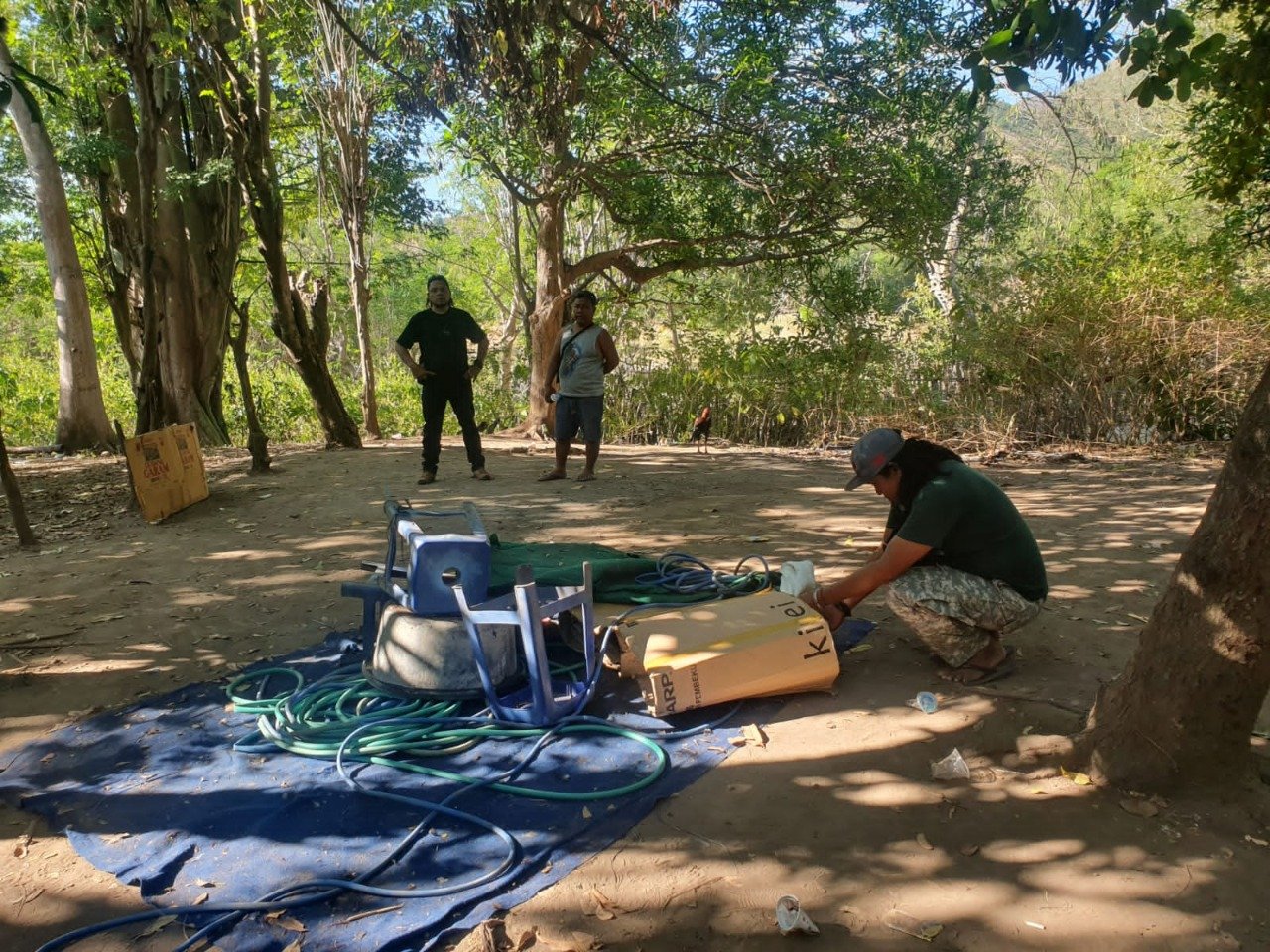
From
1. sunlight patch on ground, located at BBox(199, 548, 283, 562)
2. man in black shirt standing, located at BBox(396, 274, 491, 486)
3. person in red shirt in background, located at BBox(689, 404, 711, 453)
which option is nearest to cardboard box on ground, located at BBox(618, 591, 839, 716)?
sunlight patch on ground, located at BBox(199, 548, 283, 562)

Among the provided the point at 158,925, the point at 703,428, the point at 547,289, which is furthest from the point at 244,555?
the point at 547,289

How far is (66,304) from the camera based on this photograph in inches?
415

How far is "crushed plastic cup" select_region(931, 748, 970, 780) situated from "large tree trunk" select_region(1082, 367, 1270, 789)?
1.19 feet

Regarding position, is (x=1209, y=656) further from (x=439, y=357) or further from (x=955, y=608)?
(x=439, y=357)

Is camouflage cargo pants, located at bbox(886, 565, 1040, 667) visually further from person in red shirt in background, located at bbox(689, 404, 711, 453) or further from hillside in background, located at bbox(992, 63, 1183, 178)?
person in red shirt in background, located at bbox(689, 404, 711, 453)

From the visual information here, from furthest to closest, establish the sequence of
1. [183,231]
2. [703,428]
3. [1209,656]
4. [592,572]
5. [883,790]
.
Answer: [183,231] → [703,428] → [592,572] → [883,790] → [1209,656]

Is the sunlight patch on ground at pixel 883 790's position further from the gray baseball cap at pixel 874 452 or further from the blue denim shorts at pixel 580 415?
the blue denim shorts at pixel 580 415

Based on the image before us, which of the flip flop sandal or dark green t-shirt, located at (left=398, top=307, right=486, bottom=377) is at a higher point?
dark green t-shirt, located at (left=398, top=307, right=486, bottom=377)

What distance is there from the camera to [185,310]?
36.6 feet

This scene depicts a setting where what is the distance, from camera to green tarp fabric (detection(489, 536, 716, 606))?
12.2ft

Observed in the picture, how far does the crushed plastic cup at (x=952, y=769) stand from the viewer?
8.61 ft

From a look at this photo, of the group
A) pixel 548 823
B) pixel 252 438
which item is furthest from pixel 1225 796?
pixel 252 438

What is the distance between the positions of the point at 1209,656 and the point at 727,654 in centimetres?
142

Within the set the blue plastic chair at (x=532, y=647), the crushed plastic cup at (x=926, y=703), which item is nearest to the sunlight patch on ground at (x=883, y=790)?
the crushed plastic cup at (x=926, y=703)
